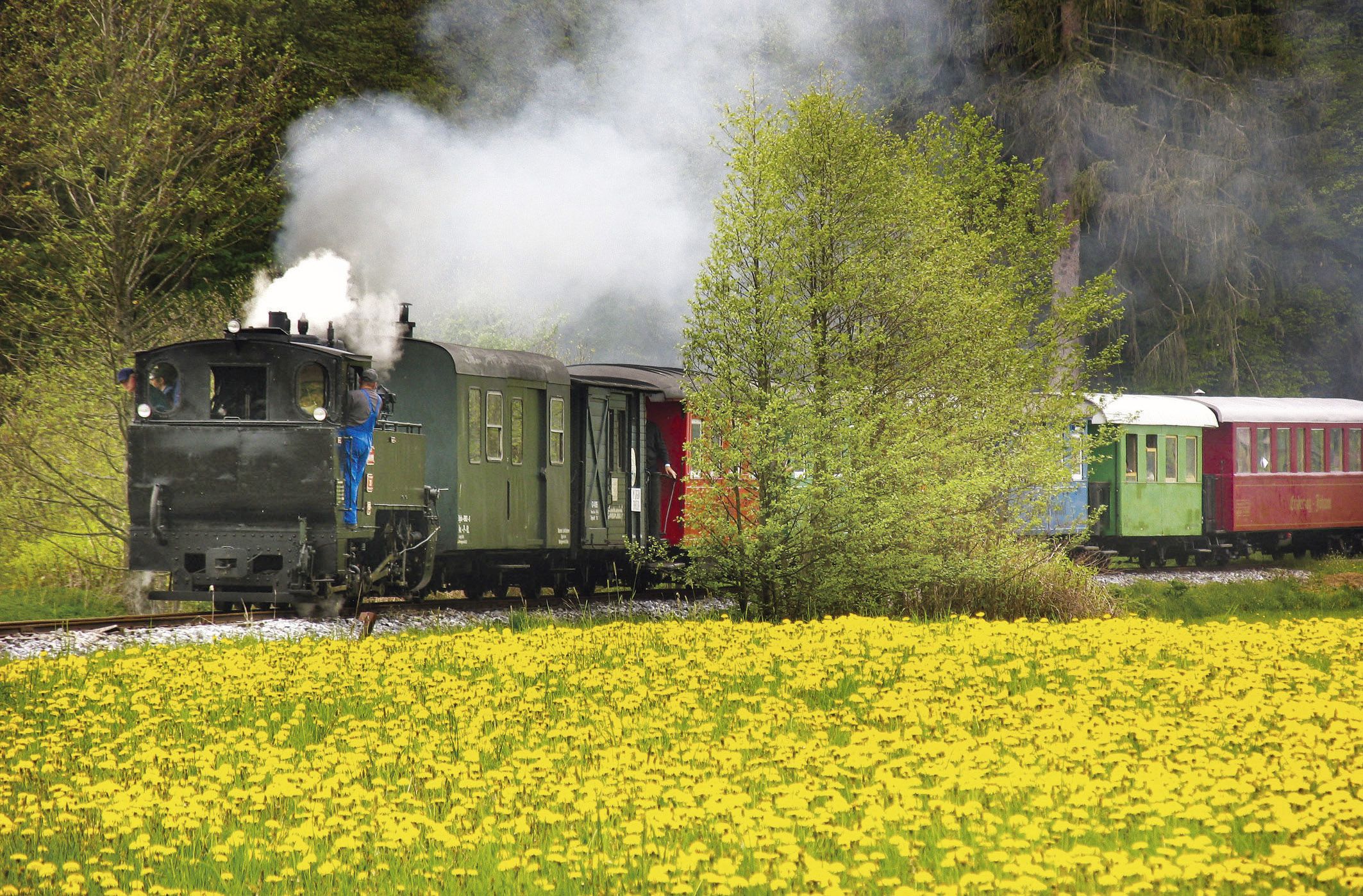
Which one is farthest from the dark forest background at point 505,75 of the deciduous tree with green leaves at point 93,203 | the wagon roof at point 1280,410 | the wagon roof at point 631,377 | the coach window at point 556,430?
the wagon roof at point 631,377

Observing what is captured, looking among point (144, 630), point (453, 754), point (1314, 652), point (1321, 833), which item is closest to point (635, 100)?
point (144, 630)

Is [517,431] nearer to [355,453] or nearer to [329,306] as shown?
→ [329,306]

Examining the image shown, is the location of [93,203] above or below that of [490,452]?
above

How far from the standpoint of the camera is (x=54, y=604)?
691 inches

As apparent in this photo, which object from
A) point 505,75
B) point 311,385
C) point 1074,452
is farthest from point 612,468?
point 505,75

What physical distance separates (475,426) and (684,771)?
987 centimetres

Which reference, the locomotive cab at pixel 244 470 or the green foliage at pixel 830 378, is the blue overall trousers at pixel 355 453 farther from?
the green foliage at pixel 830 378

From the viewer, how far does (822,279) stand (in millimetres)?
14820

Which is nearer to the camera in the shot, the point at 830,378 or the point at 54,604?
the point at 830,378

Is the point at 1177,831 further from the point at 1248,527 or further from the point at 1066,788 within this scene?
the point at 1248,527

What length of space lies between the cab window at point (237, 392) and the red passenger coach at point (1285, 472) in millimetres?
18485

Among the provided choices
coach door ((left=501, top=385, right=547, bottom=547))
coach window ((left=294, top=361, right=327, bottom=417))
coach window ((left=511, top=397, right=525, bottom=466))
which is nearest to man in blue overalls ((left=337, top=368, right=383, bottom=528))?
coach window ((left=294, top=361, right=327, bottom=417))

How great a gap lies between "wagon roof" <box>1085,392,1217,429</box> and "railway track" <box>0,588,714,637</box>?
9599mm

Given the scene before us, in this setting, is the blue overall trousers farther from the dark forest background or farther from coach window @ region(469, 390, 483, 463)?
the dark forest background
